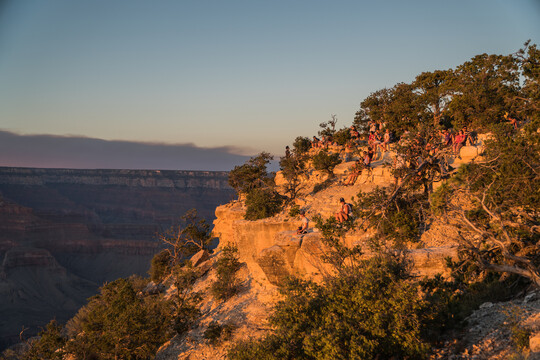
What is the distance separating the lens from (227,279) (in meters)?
22.4

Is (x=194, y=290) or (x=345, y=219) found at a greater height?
(x=345, y=219)

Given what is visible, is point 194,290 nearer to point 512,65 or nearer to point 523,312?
point 523,312

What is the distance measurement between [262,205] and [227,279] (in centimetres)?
547

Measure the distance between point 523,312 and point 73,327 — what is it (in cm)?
3329

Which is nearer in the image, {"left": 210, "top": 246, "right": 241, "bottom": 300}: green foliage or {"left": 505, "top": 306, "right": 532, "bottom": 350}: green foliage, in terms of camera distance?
{"left": 505, "top": 306, "right": 532, "bottom": 350}: green foliage

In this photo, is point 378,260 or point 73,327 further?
point 73,327

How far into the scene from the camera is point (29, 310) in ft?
224

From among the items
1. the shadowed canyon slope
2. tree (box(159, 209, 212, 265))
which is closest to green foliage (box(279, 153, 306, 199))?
tree (box(159, 209, 212, 265))

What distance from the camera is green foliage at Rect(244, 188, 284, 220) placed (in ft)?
81.3

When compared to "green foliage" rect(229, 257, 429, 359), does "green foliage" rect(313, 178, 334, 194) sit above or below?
above

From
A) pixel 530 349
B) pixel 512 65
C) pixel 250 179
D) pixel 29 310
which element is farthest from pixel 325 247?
pixel 29 310

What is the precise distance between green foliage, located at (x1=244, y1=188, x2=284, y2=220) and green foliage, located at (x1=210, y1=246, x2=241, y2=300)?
2.97 m

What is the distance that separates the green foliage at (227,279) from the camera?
2194 centimetres

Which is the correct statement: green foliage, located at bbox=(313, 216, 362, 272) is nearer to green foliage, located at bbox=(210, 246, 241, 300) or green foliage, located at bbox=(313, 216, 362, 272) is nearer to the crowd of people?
the crowd of people
